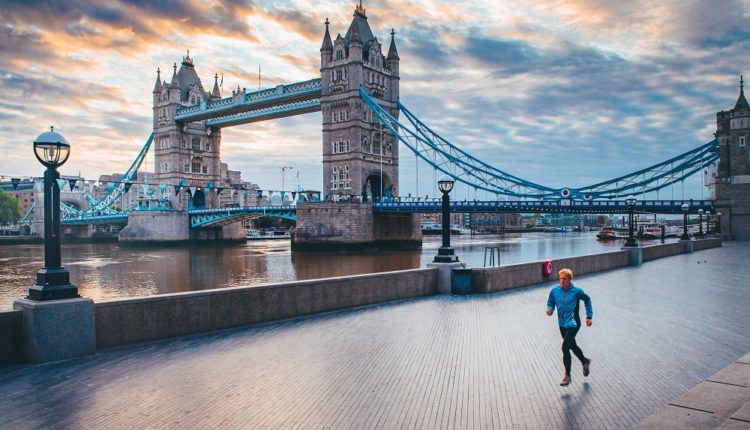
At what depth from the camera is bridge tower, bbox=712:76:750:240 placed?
50938 mm

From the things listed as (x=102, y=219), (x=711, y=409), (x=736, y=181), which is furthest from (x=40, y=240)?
(x=711, y=409)

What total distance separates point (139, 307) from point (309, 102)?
59414 mm

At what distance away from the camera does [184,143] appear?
279 ft

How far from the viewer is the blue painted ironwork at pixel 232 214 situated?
6103 cm

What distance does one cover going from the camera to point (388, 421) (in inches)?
208

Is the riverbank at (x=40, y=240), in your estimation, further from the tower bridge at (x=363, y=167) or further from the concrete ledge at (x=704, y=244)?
the concrete ledge at (x=704, y=244)

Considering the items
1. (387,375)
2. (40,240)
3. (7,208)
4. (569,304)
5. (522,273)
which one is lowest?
(40,240)

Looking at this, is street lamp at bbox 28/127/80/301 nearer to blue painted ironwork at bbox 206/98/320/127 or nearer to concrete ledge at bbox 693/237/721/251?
concrete ledge at bbox 693/237/721/251

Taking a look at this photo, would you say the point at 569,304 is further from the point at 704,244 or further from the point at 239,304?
the point at 704,244

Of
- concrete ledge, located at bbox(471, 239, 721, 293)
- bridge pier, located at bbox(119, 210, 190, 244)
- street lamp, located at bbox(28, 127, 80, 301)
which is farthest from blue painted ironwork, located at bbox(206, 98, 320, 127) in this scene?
street lamp, located at bbox(28, 127, 80, 301)

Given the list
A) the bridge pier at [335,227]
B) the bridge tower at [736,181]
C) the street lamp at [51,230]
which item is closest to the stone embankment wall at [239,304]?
the street lamp at [51,230]

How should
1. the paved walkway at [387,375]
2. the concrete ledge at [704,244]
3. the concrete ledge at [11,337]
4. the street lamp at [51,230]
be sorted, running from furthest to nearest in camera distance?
the concrete ledge at [704,244], the street lamp at [51,230], the concrete ledge at [11,337], the paved walkway at [387,375]

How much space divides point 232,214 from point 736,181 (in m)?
50.6

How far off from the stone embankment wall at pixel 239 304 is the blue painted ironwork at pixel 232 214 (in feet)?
152
